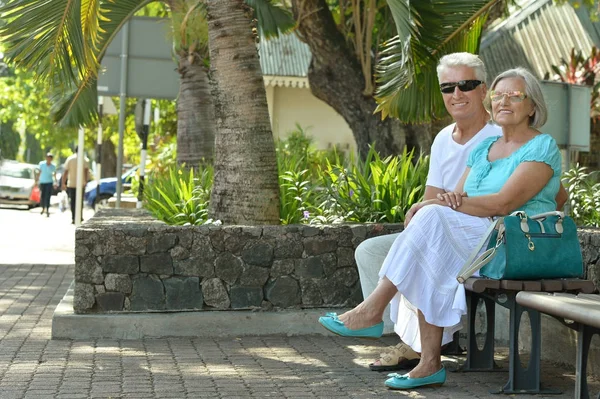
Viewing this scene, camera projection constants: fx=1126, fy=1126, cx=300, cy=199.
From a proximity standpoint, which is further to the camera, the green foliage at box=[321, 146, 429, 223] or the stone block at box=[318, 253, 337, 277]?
the green foliage at box=[321, 146, 429, 223]

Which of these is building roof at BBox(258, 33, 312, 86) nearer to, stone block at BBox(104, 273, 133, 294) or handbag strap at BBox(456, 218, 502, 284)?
stone block at BBox(104, 273, 133, 294)

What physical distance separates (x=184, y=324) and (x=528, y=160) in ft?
9.85

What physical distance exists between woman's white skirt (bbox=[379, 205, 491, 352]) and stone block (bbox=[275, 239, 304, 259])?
2.23 metres

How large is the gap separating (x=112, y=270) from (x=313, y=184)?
2.78 meters

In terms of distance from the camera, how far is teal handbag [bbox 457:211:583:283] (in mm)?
5688

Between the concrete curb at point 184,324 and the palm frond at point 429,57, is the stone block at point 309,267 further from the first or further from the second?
the palm frond at point 429,57

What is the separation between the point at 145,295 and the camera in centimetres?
796

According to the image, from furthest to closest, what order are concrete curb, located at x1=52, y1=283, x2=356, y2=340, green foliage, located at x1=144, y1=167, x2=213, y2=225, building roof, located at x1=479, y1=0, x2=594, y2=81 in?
building roof, located at x1=479, y1=0, x2=594, y2=81, green foliage, located at x1=144, y1=167, x2=213, y2=225, concrete curb, located at x1=52, y1=283, x2=356, y2=340

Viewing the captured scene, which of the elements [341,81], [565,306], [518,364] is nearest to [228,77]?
[518,364]

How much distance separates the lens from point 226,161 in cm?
877

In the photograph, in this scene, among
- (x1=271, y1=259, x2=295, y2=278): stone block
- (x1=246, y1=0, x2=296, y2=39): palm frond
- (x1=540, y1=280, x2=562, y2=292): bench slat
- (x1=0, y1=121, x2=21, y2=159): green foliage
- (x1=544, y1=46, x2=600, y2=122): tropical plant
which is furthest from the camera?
(x1=0, y1=121, x2=21, y2=159): green foliage

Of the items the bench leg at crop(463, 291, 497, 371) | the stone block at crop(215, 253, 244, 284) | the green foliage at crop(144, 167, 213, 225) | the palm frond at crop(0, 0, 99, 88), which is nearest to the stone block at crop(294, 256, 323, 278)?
the stone block at crop(215, 253, 244, 284)

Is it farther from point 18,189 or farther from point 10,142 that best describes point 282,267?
point 10,142

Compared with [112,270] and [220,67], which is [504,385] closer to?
[112,270]
